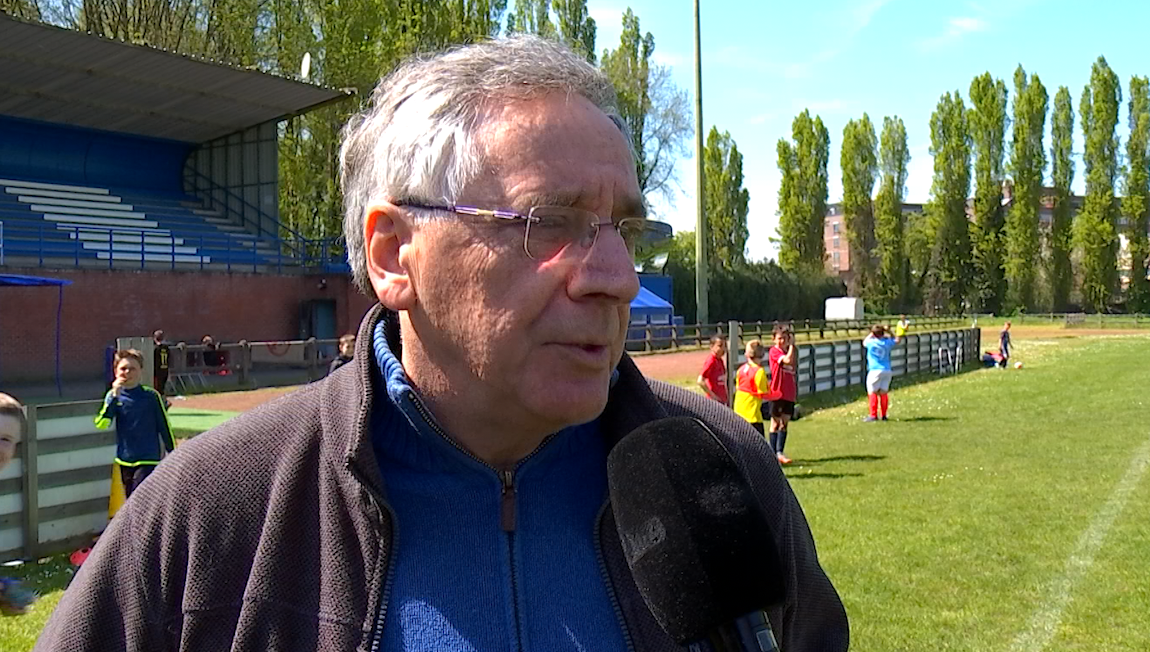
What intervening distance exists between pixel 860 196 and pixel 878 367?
65.2 meters

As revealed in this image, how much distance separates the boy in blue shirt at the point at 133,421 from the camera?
848cm

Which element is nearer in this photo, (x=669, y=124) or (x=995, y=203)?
(x=669, y=124)

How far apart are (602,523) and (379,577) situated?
1.28 feet

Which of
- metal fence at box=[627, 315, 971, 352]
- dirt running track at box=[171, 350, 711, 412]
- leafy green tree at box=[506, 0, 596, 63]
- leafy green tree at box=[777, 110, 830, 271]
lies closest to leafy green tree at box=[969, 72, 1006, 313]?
leafy green tree at box=[777, 110, 830, 271]

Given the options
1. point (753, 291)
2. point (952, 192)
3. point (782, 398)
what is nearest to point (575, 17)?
point (753, 291)

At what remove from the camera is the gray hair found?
5.65ft

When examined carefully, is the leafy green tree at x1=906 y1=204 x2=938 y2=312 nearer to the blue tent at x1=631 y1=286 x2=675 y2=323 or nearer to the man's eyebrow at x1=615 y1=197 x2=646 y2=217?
the blue tent at x1=631 y1=286 x2=675 y2=323

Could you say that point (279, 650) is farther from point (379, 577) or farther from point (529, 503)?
point (529, 503)

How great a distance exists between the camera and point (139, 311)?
1034 inches

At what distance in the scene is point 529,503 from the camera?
1791 mm

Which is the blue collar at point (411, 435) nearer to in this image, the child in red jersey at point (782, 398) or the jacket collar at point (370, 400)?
the jacket collar at point (370, 400)

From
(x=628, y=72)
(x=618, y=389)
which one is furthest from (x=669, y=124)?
(x=618, y=389)

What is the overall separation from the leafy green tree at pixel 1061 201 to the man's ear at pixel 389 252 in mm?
82165

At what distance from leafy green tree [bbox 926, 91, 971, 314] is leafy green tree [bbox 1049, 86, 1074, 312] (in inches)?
233
